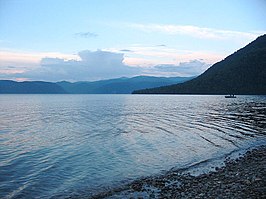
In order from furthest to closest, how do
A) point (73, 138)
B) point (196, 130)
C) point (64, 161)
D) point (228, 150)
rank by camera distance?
point (196, 130) < point (73, 138) < point (228, 150) < point (64, 161)

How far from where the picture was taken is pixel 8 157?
93.2ft

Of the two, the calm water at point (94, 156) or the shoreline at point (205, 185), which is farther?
the calm water at point (94, 156)

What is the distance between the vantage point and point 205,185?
19062 millimetres

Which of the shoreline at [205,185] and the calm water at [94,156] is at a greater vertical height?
the shoreline at [205,185]

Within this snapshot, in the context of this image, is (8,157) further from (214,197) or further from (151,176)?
(214,197)

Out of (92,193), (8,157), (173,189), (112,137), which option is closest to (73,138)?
(112,137)

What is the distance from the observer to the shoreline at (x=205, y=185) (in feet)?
56.4

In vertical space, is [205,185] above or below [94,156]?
above

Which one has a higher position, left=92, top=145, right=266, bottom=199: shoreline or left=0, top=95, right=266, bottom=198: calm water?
left=92, top=145, right=266, bottom=199: shoreline

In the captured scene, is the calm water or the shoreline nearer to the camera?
the shoreline

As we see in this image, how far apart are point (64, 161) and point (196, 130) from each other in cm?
2901

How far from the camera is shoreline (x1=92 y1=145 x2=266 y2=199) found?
1720 cm

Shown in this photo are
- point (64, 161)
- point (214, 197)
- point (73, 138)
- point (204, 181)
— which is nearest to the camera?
point (214, 197)

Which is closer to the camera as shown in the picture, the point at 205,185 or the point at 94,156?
the point at 205,185
